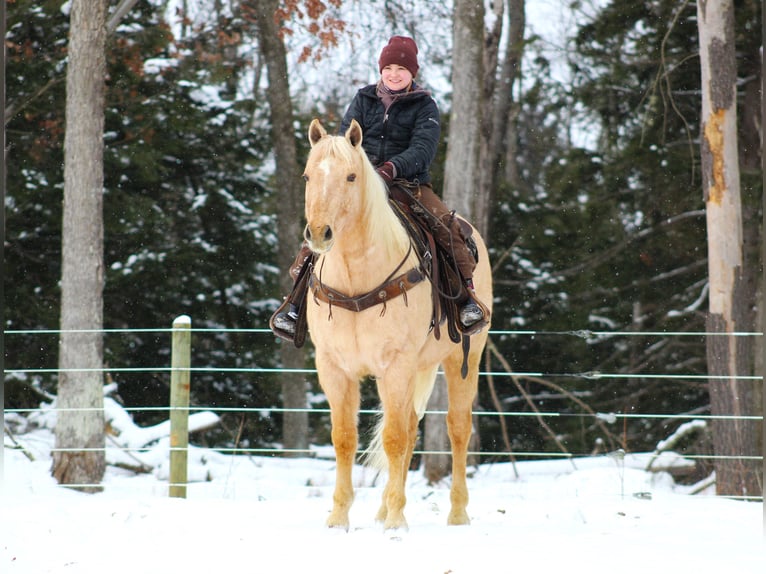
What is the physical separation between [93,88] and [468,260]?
4984mm

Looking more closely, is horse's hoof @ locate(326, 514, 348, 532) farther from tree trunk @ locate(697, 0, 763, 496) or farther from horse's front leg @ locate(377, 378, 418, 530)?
tree trunk @ locate(697, 0, 763, 496)

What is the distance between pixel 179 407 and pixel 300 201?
5.71 meters

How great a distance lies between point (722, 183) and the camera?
354 inches

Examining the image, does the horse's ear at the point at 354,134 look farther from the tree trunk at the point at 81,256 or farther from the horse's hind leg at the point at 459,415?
the tree trunk at the point at 81,256

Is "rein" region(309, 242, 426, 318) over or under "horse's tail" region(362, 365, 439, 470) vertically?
over

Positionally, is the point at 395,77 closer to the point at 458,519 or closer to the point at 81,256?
the point at 458,519

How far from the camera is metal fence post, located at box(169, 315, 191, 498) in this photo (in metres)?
7.44

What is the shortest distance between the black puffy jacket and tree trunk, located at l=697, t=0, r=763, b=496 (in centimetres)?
466

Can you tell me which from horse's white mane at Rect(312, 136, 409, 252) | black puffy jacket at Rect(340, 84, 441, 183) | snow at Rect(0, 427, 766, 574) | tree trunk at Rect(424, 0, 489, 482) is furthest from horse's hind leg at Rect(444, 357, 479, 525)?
tree trunk at Rect(424, 0, 489, 482)

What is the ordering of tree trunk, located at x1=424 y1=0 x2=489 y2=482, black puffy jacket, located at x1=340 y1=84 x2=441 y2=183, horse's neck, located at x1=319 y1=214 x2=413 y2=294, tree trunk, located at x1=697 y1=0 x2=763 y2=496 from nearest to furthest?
horse's neck, located at x1=319 y1=214 x2=413 y2=294 → black puffy jacket, located at x1=340 y1=84 x2=441 y2=183 → tree trunk, located at x1=697 y1=0 x2=763 y2=496 → tree trunk, located at x1=424 y1=0 x2=489 y2=482

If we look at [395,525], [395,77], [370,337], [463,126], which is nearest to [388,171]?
[395,77]

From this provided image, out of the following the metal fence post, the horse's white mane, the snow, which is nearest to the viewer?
the snow

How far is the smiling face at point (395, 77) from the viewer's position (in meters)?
5.48

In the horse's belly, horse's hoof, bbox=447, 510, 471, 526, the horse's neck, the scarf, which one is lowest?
horse's hoof, bbox=447, 510, 471, 526
